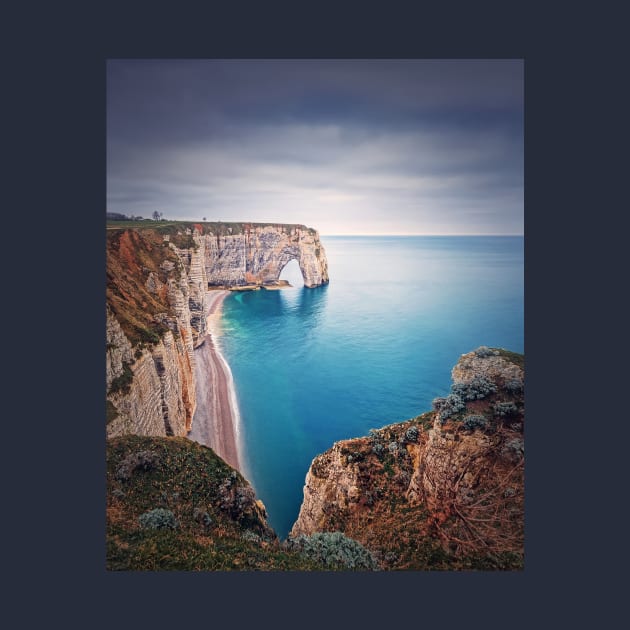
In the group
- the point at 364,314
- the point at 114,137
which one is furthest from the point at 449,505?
the point at 114,137

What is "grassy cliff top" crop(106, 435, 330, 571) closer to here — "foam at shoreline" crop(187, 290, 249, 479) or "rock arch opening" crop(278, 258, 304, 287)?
"foam at shoreline" crop(187, 290, 249, 479)

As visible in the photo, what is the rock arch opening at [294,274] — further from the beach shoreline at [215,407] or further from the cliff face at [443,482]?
the cliff face at [443,482]

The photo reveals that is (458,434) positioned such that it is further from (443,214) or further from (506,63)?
(506,63)

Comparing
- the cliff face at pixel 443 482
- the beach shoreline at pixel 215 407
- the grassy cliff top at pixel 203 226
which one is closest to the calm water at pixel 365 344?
the beach shoreline at pixel 215 407

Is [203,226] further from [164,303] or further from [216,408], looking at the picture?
[216,408]

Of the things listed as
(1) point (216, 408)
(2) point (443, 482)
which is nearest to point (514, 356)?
(2) point (443, 482)

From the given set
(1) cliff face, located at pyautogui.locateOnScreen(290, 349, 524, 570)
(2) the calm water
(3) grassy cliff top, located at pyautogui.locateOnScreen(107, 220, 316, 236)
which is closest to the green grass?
(1) cliff face, located at pyautogui.locateOnScreen(290, 349, 524, 570)
